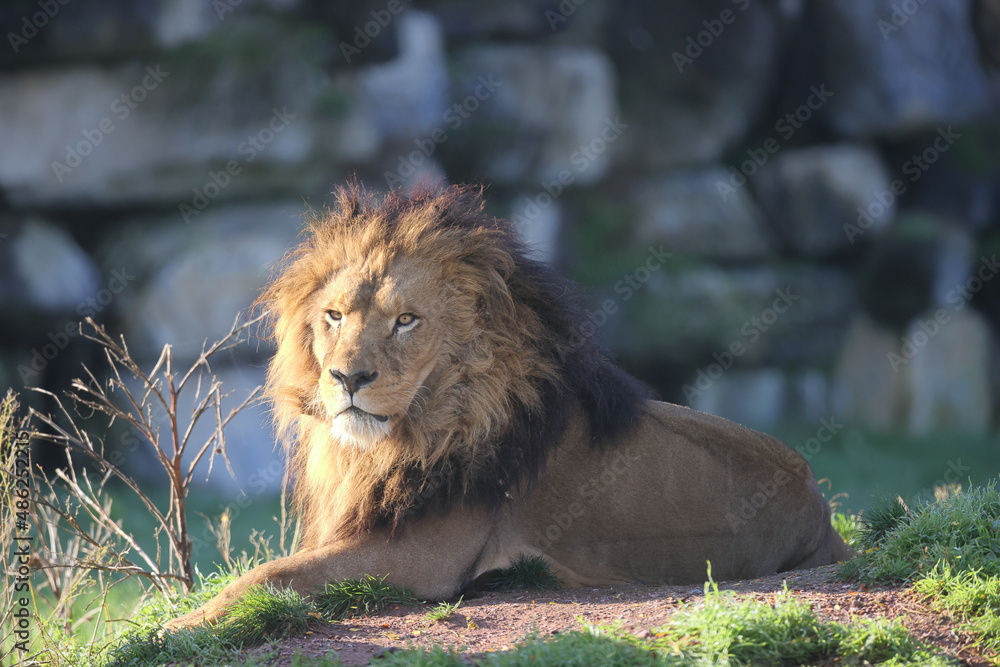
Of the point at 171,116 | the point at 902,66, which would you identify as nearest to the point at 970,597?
the point at 171,116

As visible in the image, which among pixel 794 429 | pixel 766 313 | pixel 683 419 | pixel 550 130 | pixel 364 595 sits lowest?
pixel 794 429

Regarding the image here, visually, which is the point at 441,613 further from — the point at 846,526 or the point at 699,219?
the point at 699,219

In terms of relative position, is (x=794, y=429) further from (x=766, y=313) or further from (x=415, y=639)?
(x=415, y=639)

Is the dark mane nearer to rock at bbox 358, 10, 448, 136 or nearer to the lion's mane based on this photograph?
the lion's mane

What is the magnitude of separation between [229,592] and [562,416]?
1.54 meters

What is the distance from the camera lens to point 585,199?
13430mm

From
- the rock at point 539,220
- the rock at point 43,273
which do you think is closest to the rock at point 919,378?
the rock at point 539,220

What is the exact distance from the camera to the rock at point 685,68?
13734 mm

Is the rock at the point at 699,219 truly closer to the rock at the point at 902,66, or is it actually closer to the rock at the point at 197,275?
the rock at the point at 902,66

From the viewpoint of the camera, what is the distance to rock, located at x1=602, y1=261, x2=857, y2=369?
13.0 metres

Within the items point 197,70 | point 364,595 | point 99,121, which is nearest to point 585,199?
point 197,70

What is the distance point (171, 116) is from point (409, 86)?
2.71 m

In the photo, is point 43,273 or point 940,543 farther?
point 43,273

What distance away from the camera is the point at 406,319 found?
160 inches
